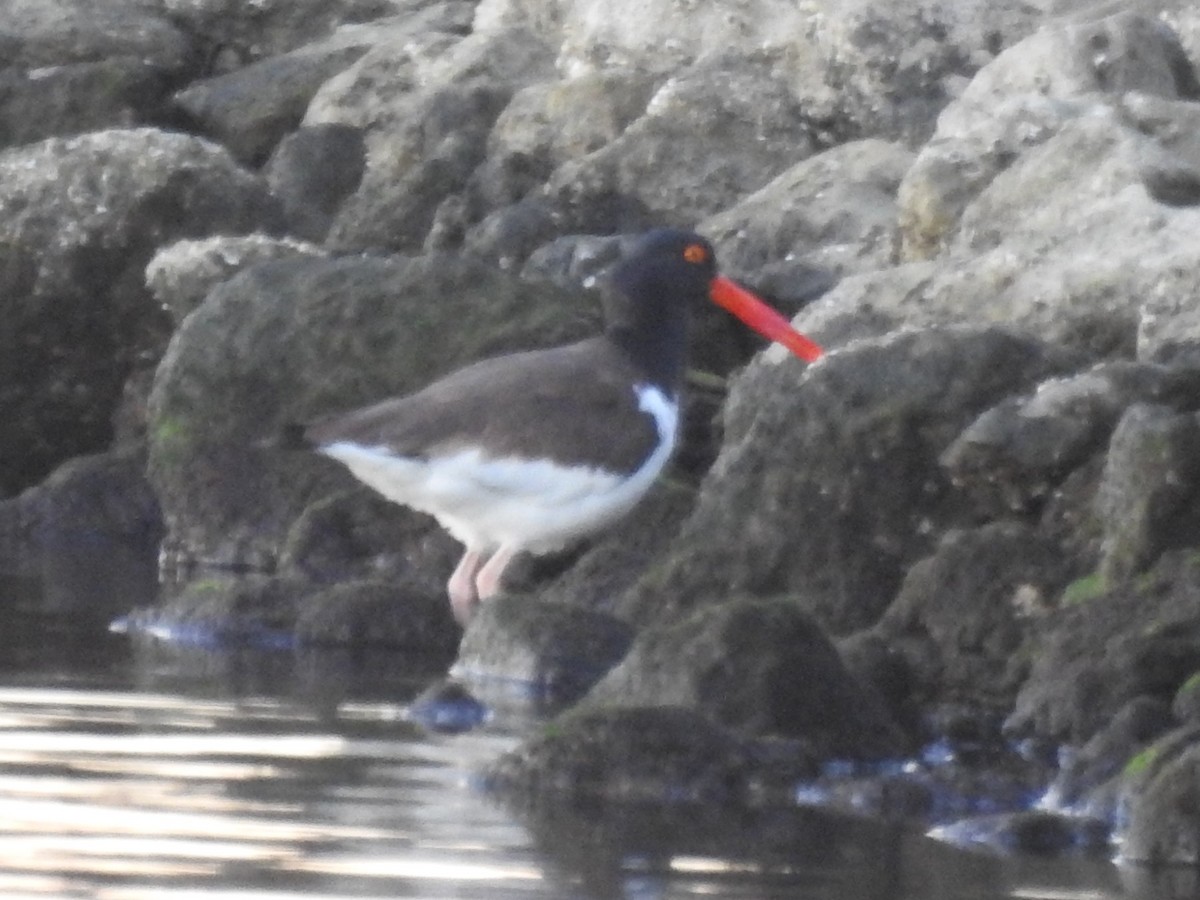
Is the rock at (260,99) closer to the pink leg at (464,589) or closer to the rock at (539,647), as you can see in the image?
the pink leg at (464,589)

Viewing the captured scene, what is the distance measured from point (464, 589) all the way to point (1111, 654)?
304 centimetres

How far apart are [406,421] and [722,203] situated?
5.73m

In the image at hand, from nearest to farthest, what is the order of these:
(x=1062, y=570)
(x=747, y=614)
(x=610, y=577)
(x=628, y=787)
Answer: (x=628, y=787) → (x=747, y=614) → (x=1062, y=570) → (x=610, y=577)

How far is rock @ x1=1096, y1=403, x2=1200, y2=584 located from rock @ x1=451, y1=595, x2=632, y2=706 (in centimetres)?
158

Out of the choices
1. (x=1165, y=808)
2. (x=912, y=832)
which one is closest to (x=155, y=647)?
(x=912, y=832)

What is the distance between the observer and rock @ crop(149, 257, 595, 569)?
1297 centimetres

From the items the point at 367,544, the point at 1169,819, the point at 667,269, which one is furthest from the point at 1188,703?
the point at 367,544

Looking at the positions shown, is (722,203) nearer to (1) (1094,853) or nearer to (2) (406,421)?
(2) (406,421)

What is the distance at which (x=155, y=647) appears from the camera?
10.7 m

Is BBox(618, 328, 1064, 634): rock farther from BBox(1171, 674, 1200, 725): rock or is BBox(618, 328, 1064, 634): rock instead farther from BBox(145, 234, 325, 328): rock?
BBox(145, 234, 325, 328): rock

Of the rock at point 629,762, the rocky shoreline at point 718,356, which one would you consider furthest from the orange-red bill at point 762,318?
the rock at point 629,762

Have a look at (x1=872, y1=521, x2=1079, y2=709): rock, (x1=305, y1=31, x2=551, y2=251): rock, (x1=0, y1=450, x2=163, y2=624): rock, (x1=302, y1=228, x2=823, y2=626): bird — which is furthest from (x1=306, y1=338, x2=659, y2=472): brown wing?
(x1=305, y1=31, x2=551, y2=251): rock

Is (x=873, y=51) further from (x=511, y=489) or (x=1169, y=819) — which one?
(x=1169, y=819)

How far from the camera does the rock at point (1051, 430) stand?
1005 cm
